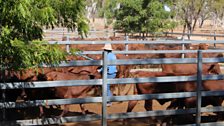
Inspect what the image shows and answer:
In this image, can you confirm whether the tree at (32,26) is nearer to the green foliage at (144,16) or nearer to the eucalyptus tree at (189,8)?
the green foliage at (144,16)

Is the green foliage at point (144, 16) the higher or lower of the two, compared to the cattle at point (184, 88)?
higher

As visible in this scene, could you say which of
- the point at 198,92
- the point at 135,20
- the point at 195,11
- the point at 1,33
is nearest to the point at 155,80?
the point at 198,92

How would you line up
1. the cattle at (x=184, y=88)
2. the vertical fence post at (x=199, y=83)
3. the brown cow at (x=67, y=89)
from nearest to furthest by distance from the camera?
the vertical fence post at (x=199, y=83) → the cattle at (x=184, y=88) → the brown cow at (x=67, y=89)

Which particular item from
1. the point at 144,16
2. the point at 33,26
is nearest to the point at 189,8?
the point at 144,16

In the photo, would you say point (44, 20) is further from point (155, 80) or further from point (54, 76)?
point (54, 76)

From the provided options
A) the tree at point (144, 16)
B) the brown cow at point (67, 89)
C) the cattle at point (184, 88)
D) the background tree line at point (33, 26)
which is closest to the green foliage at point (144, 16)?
the tree at point (144, 16)

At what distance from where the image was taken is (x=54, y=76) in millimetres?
8164

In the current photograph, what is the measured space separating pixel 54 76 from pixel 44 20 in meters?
4.39

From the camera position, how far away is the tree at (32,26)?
3.70 metres

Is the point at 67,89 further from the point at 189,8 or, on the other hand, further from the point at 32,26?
the point at 189,8

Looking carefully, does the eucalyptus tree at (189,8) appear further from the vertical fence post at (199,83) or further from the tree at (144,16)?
the vertical fence post at (199,83)

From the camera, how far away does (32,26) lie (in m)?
3.99

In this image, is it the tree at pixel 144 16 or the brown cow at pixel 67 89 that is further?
the tree at pixel 144 16

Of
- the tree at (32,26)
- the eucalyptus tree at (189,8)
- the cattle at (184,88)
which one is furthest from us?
the eucalyptus tree at (189,8)
